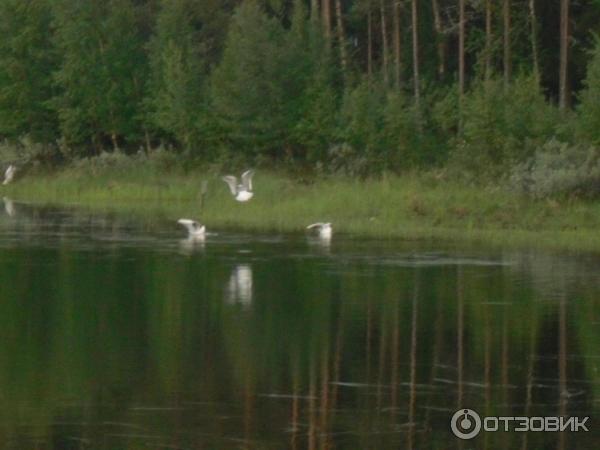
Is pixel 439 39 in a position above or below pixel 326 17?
below

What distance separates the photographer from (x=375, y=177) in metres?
41.1

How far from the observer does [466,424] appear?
42.1 feet

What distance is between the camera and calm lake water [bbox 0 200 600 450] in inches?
497

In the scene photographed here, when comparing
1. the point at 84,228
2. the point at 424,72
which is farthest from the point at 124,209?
the point at 424,72

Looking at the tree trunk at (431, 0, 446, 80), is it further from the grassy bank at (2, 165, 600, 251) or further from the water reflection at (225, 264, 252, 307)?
the water reflection at (225, 264, 252, 307)

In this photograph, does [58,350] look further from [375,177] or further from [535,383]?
[375,177]

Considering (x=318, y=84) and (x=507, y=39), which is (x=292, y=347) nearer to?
(x=507, y=39)

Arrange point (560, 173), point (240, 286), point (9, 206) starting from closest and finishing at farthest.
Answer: point (240, 286)
point (560, 173)
point (9, 206)

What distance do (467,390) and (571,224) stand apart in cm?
1817

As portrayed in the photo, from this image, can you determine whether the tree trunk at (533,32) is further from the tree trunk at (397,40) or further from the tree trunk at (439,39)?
the tree trunk at (397,40)

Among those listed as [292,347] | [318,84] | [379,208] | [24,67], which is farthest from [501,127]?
[24,67]

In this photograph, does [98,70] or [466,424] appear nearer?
[466,424]

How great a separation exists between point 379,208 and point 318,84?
1320cm

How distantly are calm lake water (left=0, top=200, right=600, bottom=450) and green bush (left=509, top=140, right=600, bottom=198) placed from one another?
19.0 feet
